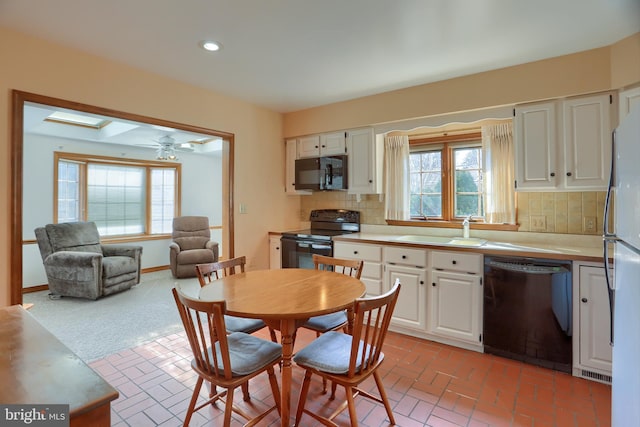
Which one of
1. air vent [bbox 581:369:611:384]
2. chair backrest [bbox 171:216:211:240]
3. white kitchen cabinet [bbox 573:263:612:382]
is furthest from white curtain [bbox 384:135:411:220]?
chair backrest [bbox 171:216:211:240]

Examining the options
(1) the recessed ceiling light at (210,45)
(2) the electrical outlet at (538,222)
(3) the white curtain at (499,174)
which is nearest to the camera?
(1) the recessed ceiling light at (210,45)

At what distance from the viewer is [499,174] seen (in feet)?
10.0

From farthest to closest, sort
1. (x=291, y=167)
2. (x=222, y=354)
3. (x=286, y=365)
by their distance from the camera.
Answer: (x=291, y=167)
(x=286, y=365)
(x=222, y=354)

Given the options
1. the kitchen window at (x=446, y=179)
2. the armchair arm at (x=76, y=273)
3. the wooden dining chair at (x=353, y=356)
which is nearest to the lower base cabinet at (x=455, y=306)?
Answer: the kitchen window at (x=446, y=179)

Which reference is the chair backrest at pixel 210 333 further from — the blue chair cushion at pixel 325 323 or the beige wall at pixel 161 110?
the beige wall at pixel 161 110

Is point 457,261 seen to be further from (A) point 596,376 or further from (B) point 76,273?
(B) point 76,273

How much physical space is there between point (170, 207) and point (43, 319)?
3.18 m

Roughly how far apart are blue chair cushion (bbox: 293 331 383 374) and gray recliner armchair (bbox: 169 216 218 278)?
4121mm

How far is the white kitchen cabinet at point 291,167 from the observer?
13.7ft

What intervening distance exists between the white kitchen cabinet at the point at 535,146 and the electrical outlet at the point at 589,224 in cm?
44

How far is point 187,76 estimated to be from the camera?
2.95 metres

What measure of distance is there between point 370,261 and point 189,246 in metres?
3.82

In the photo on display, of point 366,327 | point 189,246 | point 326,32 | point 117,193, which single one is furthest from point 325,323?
point 117,193

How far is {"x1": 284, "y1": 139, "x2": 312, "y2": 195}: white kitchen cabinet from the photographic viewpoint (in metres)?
4.18
